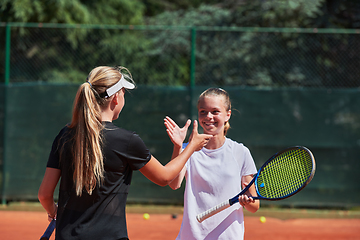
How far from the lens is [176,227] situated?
5.83m

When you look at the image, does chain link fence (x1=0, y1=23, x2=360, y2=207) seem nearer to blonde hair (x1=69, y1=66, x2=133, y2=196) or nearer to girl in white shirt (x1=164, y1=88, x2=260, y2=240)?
girl in white shirt (x1=164, y1=88, x2=260, y2=240)

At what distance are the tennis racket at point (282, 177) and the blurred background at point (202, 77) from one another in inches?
143

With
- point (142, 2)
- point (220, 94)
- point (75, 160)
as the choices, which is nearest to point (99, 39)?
point (142, 2)

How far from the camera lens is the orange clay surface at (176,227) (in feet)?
18.0

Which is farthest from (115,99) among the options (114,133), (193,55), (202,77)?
(202,77)

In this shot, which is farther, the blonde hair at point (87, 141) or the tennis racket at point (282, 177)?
the tennis racket at point (282, 177)

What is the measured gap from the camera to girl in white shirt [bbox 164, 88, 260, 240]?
2480mm

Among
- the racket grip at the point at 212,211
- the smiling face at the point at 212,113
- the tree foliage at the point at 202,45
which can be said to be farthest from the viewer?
the tree foliage at the point at 202,45

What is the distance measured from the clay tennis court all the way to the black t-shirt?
355 cm

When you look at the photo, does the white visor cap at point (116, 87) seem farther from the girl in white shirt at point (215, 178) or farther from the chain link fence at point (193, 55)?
the chain link fence at point (193, 55)

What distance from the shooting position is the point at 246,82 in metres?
8.27

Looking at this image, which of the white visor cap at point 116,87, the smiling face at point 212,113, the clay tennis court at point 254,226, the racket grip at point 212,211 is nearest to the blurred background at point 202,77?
the clay tennis court at point 254,226

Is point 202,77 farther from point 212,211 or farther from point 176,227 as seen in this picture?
point 212,211

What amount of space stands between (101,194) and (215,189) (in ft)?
2.77
